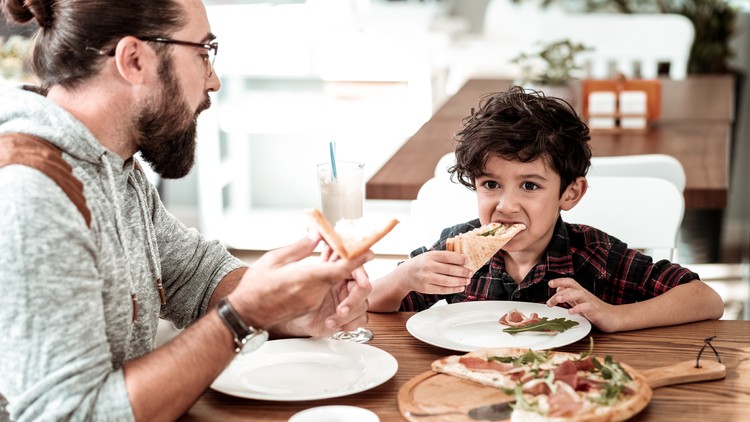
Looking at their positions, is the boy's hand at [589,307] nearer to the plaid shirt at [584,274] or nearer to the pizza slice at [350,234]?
the plaid shirt at [584,274]

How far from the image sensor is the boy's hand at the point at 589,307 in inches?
64.2

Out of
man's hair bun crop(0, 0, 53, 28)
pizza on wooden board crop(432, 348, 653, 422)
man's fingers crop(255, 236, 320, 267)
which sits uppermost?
man's hair bun crop(0, 0, 53, 28)

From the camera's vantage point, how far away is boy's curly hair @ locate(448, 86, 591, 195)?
190 cm

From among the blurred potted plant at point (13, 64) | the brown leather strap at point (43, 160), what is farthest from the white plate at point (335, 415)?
the blurred potted plant at point (13, 64)

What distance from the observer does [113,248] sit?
145 cm

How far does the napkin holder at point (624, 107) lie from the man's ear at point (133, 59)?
7.05 feet

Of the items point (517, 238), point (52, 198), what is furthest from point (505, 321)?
point (52, 198)

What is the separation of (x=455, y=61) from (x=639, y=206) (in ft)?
10.8

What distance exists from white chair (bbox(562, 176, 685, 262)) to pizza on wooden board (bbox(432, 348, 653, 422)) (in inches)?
34.4

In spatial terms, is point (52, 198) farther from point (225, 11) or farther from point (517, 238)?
point (225, 11)

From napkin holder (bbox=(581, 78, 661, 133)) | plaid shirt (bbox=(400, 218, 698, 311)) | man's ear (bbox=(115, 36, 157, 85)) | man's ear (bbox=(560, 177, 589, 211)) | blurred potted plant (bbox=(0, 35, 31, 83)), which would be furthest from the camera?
blurred potted plant (bbox=(0, 35, 31, 83))

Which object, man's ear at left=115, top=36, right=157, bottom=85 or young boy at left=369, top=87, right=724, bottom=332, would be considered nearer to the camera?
man's ear at left=115, top=36, right=157, bottom=85

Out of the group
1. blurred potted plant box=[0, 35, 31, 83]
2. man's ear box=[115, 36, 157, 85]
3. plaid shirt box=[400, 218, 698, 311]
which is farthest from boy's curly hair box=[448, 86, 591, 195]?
blurred potted plant box=[0, 35, 31, 83]

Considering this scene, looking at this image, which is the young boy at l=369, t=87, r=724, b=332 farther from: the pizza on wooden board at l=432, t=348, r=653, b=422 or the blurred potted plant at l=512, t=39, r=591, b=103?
the blurred potted plant at l=512, t=39, r=591, b=103
